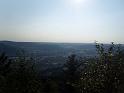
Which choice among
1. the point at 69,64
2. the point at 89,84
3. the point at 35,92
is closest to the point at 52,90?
the point at 69,64

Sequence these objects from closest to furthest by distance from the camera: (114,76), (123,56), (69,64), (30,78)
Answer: (114,76) → (123,56) → (30,78) → (69,64)

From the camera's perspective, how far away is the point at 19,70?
91.0 feet

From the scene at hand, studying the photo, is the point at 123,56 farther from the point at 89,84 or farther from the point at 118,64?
the point at 89,84

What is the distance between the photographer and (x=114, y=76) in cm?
1888

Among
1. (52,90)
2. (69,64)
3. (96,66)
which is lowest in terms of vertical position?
(52,90)

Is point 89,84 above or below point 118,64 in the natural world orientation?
below

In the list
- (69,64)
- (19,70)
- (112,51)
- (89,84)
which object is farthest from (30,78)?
(69,64)

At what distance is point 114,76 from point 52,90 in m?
37.8

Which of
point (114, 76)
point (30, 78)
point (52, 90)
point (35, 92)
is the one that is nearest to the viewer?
point (114, 76)

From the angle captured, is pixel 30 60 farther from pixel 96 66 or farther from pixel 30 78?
pixel 96 66

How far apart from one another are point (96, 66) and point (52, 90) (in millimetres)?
36245

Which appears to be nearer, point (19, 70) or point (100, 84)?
point (100, 84)

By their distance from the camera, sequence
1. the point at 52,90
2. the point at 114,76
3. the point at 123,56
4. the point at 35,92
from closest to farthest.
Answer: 1. the point at 114,76
2. the point at 123,56
3. the point at 35,92
4. the point at 52,90

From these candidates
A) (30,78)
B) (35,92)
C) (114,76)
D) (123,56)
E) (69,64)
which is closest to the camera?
(114,76)
